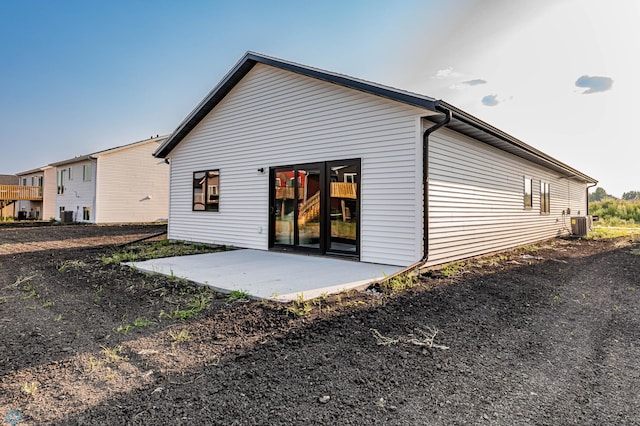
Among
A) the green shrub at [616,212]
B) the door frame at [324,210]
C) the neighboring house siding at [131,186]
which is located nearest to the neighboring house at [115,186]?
the neighboring house siding at [131,186]

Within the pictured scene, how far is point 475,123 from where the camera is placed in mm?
6551

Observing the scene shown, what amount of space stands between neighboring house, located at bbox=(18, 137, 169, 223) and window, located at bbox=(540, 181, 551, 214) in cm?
1903

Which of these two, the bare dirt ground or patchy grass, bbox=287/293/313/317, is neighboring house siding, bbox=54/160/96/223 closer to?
the bare dirt ground

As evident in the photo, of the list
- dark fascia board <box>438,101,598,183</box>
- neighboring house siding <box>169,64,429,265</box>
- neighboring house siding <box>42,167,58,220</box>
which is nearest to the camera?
dark fascia board <box>438,101,598,183</box>

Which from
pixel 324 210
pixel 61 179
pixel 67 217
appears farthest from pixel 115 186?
pixel 324 210

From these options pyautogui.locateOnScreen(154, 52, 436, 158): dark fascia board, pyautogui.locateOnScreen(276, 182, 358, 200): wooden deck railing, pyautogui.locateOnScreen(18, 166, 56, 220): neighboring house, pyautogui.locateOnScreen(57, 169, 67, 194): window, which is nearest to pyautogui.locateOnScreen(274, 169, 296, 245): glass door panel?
pyautogui.locateOnScreen(276, 182, 358, 200): wooden deck railing

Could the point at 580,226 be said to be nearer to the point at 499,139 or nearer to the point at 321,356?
the point at 499,139

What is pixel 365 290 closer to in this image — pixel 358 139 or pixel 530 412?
pixel 530 412

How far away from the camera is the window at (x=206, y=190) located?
10.0 meters

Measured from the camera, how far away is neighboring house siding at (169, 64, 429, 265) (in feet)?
20.7

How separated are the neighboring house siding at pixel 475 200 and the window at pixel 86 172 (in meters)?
21.1

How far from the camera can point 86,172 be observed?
20.4 meters

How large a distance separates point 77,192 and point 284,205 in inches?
762

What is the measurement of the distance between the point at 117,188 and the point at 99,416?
21.1m
